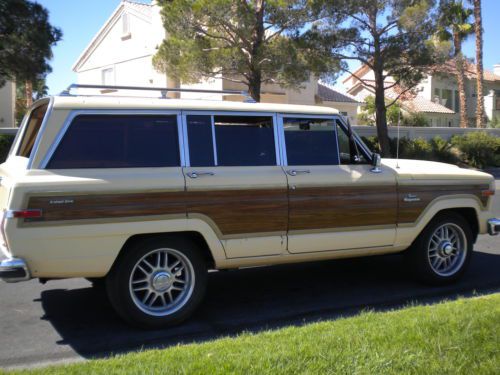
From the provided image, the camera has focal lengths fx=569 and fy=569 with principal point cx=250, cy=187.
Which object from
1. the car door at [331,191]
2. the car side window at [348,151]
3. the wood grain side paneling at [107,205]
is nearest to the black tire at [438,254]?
the car door at [331,191]

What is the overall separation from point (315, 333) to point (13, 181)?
2.75 metres

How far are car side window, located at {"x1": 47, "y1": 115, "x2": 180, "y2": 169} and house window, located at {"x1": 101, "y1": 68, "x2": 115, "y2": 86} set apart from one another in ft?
109

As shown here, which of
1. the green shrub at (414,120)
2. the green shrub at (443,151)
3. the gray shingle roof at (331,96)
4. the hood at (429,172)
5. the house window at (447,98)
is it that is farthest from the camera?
the house window at (447,98)

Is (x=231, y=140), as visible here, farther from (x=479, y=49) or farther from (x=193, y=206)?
(x=479, y=49)

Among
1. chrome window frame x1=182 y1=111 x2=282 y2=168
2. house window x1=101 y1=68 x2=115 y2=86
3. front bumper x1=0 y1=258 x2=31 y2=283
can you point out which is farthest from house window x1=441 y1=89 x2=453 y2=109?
front bumper x1=0 y1=258 x2=31 y2=283

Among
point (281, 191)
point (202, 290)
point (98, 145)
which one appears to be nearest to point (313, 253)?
point (281, 191)

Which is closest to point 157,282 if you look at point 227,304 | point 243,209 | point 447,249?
point 243,209

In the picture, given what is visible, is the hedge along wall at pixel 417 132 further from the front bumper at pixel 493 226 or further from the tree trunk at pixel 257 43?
the front bumper at pixel 493 226

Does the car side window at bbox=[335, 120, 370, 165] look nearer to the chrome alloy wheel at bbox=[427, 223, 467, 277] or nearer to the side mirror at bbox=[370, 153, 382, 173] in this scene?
the side mirror at bbox=[370, 153, 382, 173]

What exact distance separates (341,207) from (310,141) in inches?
30.1

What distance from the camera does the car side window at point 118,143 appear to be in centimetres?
494

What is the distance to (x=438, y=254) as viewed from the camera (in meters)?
6.67

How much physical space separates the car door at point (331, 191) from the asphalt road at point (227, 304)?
26.1 inches

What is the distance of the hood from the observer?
20.8ft
